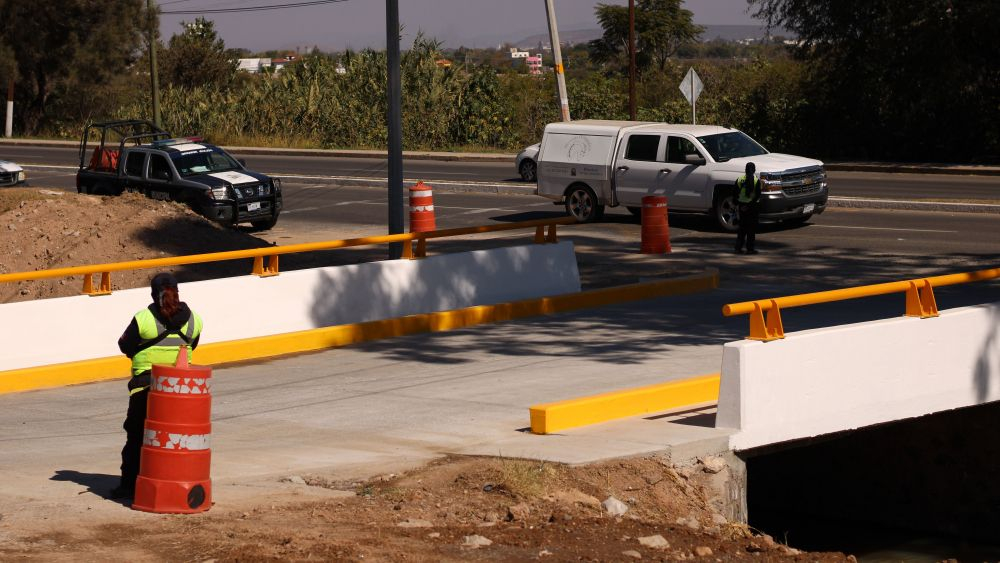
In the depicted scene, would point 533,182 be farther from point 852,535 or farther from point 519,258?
point 852,535

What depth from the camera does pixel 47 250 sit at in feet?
72.1

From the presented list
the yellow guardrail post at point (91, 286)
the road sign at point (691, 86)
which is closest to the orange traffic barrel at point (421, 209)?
the yellow guardrail post at point (91, 286)

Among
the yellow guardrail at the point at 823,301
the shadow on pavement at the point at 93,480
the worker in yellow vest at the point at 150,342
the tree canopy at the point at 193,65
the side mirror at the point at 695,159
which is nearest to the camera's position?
the worker in yellow vest at the point at 150,342

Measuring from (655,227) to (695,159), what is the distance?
4400 millimetres

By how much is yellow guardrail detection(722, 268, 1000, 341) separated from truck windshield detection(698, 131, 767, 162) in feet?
47.9

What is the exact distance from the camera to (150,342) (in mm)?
8773

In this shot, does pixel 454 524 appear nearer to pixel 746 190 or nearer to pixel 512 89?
pixel 746 190

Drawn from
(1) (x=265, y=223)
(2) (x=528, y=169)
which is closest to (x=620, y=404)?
(1) (x=265, y=223)

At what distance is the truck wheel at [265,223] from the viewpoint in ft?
91.9

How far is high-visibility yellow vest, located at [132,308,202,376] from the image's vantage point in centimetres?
876

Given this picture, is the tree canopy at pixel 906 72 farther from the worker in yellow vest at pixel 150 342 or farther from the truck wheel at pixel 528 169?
the worker in yellow vest at pixel 150 342

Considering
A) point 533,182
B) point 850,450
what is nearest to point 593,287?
point 850,450

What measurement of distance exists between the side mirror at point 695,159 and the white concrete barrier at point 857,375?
14.7 metres

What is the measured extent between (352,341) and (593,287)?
4.47m
